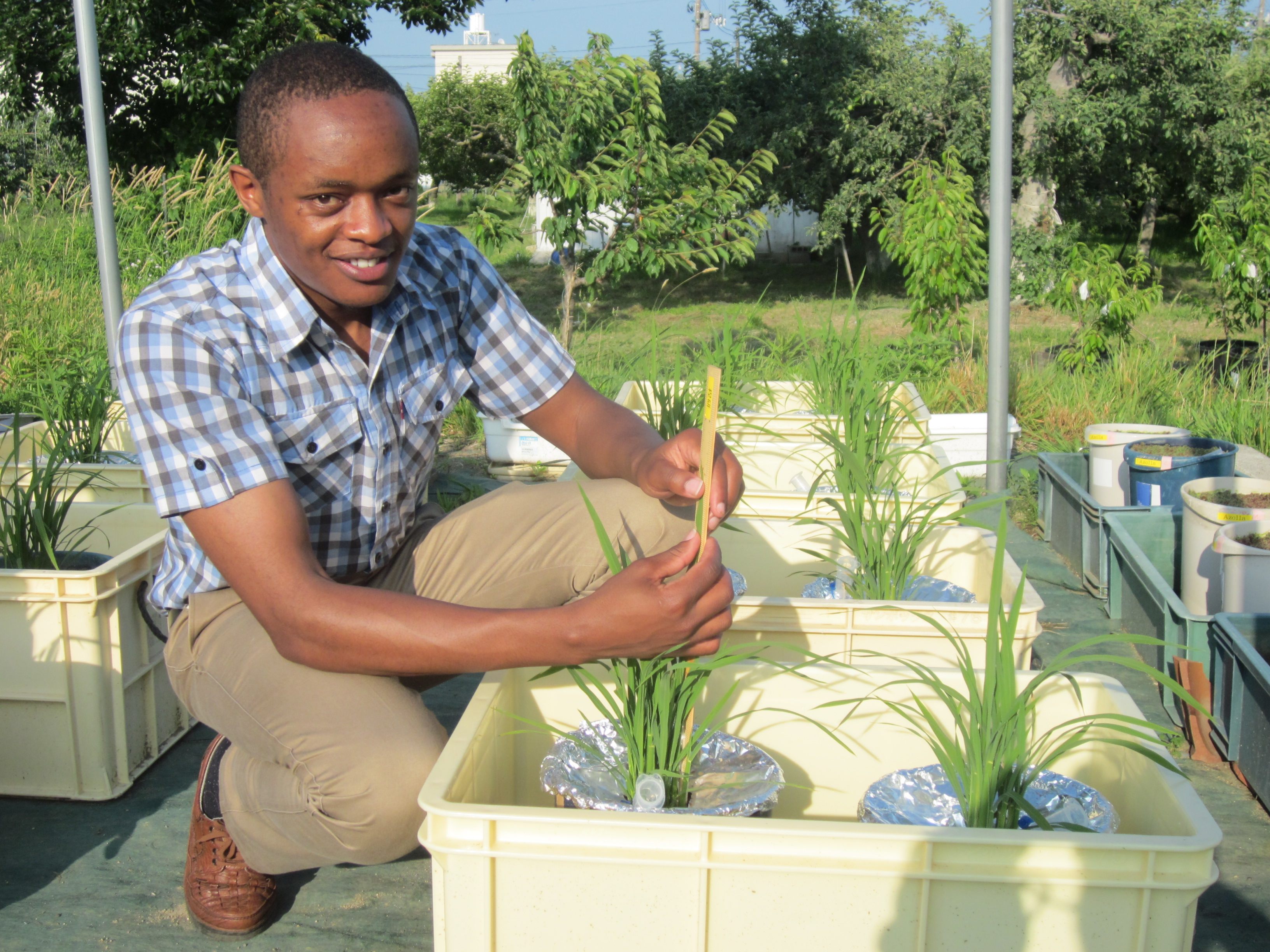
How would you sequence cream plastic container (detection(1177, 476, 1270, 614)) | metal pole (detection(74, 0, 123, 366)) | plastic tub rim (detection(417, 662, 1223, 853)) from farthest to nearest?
metal pole (detection(74, 0, 123, 366)), cream plastic container (detection(1177, 476, 1270, 614)), plastic tub rim (detection(417, 662, 1223, 853))

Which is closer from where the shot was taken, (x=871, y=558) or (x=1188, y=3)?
(x=871, y=558)

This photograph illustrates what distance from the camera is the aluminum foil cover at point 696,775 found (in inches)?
57.7

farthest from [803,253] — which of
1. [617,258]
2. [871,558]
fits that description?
[871,558]

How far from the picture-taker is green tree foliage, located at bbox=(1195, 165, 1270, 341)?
530cm

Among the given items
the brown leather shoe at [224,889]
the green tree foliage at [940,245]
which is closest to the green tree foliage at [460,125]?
the green tree foliage at [940,245]

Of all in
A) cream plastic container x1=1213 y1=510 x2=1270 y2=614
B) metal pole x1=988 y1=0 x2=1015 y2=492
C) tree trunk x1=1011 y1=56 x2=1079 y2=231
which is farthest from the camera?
tree trunk x1=1011 y1=56 x2=1079 y2=231

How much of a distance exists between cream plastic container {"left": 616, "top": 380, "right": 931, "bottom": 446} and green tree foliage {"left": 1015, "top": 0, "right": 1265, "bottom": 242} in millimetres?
10248

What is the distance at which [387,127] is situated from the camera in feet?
4.97

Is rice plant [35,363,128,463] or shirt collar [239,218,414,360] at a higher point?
shirt collar [239,218,414,360]

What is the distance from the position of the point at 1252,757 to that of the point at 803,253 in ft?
54.7

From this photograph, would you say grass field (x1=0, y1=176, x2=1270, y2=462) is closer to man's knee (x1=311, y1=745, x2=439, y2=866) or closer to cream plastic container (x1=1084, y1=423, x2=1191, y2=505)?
cream plastic container (x1=1084, y1=423, x2=1191, y2=505)

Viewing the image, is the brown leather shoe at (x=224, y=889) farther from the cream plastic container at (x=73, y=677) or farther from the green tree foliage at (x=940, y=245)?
the green tree foliage at (x=940, y=245)

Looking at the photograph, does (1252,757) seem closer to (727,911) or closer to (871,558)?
(871,558)

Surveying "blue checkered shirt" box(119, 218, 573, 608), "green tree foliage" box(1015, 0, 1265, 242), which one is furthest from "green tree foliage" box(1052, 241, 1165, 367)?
"green tree foliage" box(1015, 0, 1265, 242)
